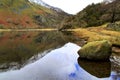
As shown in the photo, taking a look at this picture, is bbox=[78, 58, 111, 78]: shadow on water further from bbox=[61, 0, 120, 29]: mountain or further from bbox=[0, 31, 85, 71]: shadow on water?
bbox=[61, 0, 120, 29]: mountain

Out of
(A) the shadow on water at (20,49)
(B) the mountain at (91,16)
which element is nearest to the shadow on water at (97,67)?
(A) the shadow on water at (20,49)

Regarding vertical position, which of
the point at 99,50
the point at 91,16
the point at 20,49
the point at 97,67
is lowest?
the point at 91,16

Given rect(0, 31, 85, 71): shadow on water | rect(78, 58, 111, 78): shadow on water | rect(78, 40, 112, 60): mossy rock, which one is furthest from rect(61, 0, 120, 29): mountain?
rect(78, 58, 111, 78): shadow on water

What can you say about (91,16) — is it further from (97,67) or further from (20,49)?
(97,67)

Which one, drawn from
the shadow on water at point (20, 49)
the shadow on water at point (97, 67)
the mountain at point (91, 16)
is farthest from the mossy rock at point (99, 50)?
the mountain at point (91, 16)

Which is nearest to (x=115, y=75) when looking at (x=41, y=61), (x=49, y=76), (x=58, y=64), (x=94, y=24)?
(x=49, y=76)

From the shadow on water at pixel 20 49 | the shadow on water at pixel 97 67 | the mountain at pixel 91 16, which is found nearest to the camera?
the shadow on water at pixel 97 67

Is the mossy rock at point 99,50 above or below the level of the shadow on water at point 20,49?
above

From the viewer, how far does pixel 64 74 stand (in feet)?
81.7

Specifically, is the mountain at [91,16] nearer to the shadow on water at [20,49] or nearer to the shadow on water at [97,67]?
the shadow on water at [20,49]

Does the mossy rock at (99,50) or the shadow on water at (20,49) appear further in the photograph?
the shadow on water at (20,49)

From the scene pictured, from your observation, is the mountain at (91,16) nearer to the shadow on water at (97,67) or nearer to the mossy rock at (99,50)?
the mossy rock at (99,50)

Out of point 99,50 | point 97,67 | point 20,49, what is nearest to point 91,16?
point 20,49

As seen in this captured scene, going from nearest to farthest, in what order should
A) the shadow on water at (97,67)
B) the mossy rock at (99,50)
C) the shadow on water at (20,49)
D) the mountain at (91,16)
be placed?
the shadow on water at (97,67) < the mossy rock at (99,50) < the shadow on water at (20,49) < the mountain at (91,16)
